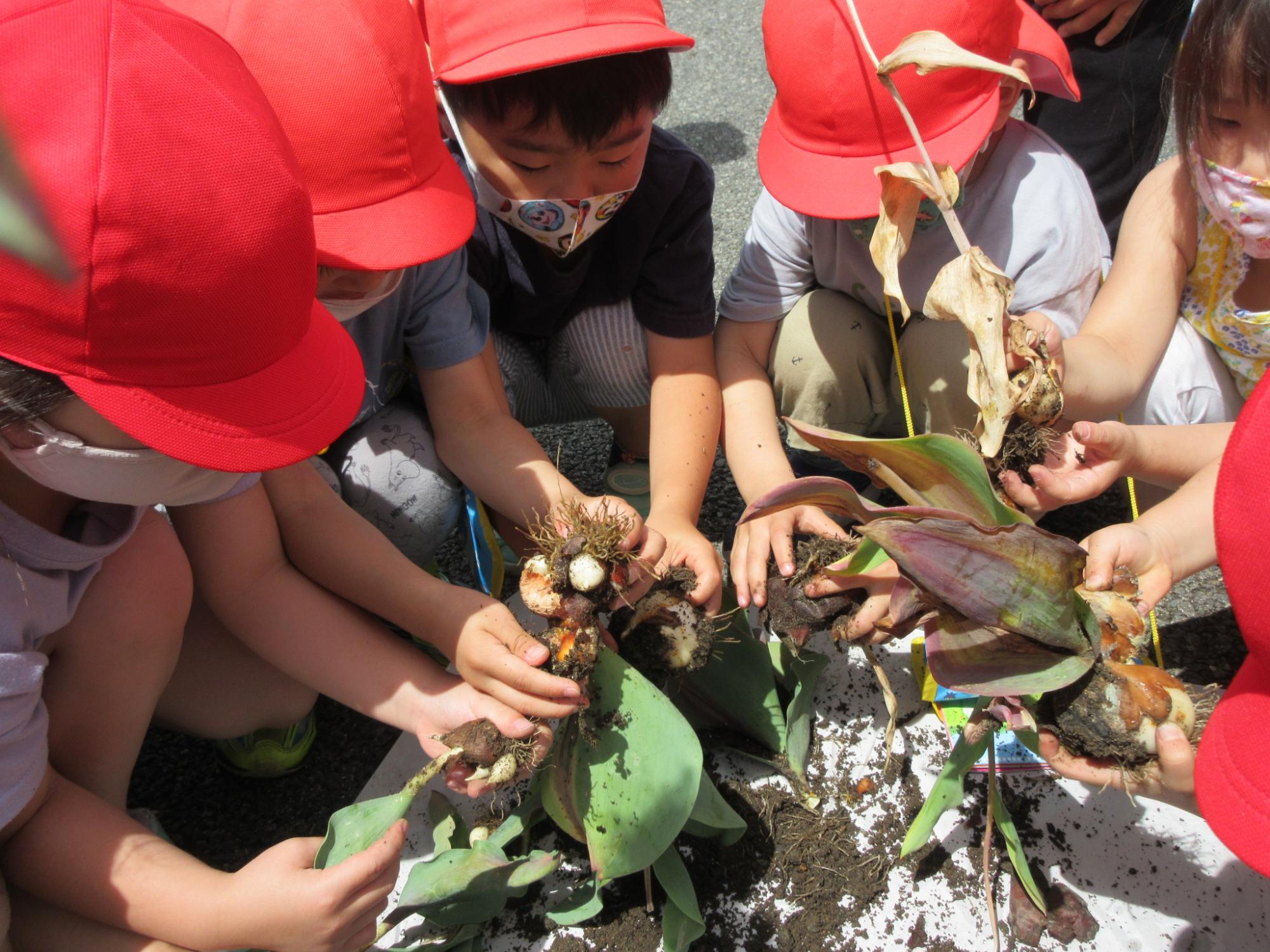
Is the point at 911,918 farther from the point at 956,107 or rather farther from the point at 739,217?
the point at 739,217

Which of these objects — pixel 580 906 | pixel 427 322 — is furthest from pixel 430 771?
pixel 427 322

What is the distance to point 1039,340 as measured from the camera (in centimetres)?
116

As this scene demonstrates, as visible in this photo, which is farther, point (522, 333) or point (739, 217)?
point (739, 217)

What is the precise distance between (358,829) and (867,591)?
2.34 ft

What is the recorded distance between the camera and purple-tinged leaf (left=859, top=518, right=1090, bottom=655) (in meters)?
0.90

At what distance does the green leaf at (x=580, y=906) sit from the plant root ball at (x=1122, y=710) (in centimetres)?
59

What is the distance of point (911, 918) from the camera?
116 centimetres

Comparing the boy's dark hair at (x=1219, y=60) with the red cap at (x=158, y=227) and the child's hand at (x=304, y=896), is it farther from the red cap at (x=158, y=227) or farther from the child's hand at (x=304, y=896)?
the child's hand at (x=304, y=896)

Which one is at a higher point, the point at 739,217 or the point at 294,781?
the point at 739,217

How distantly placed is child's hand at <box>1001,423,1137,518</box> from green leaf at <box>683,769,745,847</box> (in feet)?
1.88

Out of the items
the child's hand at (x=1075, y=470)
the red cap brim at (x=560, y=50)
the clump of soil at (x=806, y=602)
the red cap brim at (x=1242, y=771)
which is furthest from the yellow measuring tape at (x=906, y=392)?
the red cap brim at (x=560, y=50)

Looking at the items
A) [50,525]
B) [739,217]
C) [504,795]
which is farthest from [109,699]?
[739,217]

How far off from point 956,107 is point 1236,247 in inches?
22.5

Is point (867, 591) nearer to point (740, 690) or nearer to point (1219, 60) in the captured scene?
point (740, 690)
